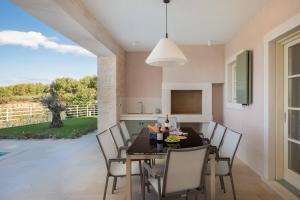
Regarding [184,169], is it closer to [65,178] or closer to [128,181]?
[128,181]

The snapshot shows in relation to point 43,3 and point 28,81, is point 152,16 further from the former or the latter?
point 28,81

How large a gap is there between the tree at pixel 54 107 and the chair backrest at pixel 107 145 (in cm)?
610

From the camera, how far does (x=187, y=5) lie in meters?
3.22

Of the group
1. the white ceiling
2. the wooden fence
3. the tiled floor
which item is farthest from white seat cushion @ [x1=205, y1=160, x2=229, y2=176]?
the wooden fence

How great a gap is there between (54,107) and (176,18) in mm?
6250

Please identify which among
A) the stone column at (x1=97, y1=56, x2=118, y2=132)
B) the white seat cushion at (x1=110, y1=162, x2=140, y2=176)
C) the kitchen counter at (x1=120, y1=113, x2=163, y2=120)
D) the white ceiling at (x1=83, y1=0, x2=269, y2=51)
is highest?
the white ceiling at (x1=83, y1=0, x2=269, y2=51)

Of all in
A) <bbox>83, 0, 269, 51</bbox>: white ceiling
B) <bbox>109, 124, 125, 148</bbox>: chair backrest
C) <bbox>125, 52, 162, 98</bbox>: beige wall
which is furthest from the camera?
<bbox>125, 52, 162, 98</bbox>: beige wall

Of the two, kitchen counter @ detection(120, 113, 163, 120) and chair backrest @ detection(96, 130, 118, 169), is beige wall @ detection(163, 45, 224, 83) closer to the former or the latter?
kitchen counter @ detection(120, 113, 163, 120)

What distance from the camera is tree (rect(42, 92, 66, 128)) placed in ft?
26.6

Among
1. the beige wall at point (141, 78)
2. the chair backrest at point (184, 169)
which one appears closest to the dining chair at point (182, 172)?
the chair backrest at point (184, 169)

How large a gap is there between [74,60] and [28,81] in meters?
3.19

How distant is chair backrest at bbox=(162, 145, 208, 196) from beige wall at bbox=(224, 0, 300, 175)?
75.6 inches

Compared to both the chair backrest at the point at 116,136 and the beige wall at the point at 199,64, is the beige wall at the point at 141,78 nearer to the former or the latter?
the beige wall at the point at 199,64

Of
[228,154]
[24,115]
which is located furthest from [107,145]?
[24,115]
